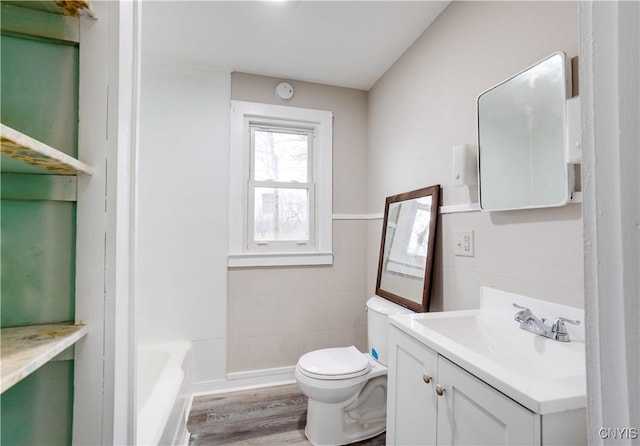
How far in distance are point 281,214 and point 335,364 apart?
124cm

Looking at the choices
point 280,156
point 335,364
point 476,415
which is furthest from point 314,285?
point 476,415

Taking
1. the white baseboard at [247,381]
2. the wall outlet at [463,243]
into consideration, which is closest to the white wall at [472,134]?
the wall outlet at [463,243]

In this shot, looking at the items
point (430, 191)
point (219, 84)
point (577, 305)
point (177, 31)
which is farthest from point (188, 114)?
point (577, 305)

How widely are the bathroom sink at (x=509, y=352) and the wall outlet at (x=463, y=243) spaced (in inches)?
8.2

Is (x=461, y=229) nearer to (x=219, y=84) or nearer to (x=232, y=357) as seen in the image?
(x=232, y=357)

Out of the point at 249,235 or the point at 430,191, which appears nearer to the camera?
the point at 430,191

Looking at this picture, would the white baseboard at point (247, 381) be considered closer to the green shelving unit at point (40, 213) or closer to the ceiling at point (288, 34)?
the green shelving unit at point (40, 213)

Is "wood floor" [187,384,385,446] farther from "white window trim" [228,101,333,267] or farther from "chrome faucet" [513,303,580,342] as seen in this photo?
"chrome faucet" [513,303,580,342]

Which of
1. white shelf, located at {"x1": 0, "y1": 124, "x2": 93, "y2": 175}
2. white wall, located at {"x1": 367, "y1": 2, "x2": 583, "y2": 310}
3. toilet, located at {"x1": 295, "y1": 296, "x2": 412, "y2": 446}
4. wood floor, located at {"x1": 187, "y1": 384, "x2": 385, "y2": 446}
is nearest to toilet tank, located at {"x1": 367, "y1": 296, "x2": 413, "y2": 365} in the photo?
toilet, located at {"x1": 295, "y1": 296, "x2": 412, "y2": 446}

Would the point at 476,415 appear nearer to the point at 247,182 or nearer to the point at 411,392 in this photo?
the point at 411,392

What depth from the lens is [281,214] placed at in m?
2.49

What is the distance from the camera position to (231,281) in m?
2.28

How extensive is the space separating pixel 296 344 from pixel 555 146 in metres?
2.10

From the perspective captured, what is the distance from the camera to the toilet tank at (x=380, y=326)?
6.04 feet
